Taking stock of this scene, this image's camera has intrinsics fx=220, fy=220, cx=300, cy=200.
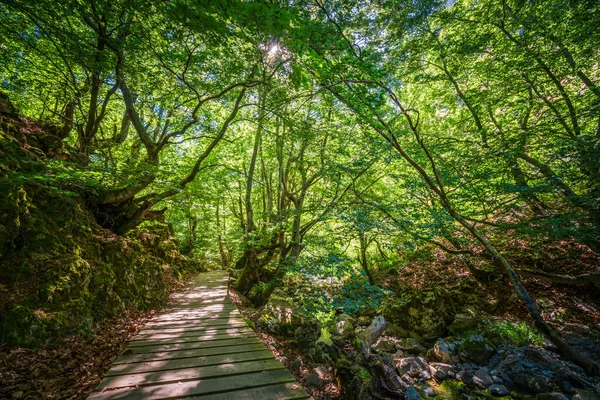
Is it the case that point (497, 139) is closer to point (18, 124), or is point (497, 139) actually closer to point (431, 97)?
point (431, 97)

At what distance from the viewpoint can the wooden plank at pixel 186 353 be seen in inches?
138

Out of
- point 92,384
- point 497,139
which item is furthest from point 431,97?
point 92,384

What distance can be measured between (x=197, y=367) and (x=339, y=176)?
5.36 metres

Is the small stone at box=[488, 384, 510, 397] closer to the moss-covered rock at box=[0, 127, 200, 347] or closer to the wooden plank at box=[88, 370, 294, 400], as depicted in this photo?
the wooden plank at box=[88, 370, 294, 400]

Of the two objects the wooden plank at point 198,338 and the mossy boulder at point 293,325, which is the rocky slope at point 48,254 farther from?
the mossy boulder at point 293,325

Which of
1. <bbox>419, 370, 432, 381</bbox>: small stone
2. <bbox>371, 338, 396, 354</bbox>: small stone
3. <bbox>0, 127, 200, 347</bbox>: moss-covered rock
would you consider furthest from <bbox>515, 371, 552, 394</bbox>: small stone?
<bbox>0, 127, 200, 347</bbox>: moss-covered rock

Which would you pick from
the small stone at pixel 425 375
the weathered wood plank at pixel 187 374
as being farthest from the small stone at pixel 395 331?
the weathered wood plank at pixel 187 374

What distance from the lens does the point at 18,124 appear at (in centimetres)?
532

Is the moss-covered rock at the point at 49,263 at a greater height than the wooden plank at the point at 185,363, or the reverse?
the moss-covered rock at the point at 49,263

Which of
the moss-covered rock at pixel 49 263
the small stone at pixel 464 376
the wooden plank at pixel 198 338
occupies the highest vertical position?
the moss-covered rock at pixel 49 263

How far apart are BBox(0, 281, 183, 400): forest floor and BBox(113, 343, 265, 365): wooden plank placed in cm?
31

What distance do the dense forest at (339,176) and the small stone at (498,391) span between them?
21mm

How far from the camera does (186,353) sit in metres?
3.84

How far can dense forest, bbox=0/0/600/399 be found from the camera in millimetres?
3758
